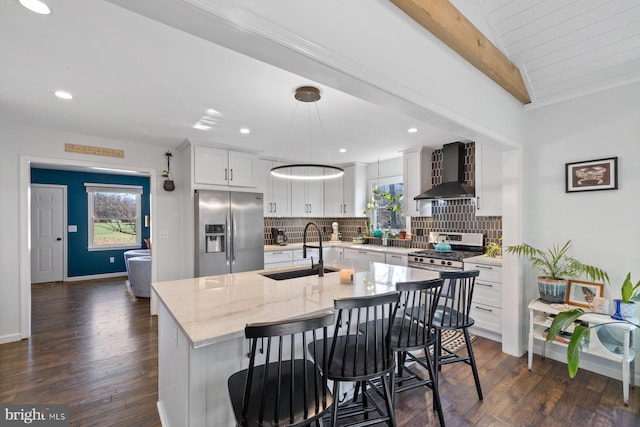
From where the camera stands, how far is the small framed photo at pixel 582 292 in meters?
2.47

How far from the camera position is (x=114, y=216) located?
6.84 metres

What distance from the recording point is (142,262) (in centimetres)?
497

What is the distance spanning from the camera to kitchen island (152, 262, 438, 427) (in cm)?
137

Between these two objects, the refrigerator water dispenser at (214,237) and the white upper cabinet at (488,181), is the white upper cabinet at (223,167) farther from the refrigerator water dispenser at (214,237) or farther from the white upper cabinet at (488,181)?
the white upper cabinet at (488,181)

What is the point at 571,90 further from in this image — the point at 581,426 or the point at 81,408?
the point at 81,408

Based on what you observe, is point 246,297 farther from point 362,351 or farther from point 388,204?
point 388,204

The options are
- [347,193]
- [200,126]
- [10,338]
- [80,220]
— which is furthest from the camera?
[80,220]

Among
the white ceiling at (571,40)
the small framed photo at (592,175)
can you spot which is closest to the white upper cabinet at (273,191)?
the white ceiling at (571,40)

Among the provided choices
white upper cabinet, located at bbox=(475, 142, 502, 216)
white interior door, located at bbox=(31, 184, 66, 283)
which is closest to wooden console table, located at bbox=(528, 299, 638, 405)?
white upper cabinet, located at bbox=(475, 142, 502, 216)

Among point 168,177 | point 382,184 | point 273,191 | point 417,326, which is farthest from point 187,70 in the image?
point 382,184

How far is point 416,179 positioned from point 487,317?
83.6 inches

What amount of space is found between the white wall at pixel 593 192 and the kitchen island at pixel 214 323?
152cm

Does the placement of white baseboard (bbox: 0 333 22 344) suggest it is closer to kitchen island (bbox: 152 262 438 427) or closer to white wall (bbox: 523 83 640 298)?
kitchen island (bbox: 152 262 438 427)

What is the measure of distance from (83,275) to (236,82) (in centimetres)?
666
